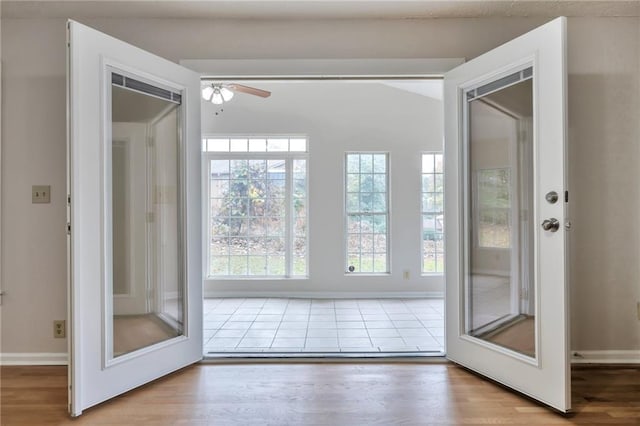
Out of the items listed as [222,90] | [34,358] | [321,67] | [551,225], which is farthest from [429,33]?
[34,358]

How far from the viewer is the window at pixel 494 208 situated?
2314mm

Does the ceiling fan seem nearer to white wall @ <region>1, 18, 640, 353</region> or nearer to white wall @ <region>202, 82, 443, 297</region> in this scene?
white wall @ <region>1, 18, 640, 353</region>

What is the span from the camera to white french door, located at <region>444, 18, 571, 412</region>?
6.26ft

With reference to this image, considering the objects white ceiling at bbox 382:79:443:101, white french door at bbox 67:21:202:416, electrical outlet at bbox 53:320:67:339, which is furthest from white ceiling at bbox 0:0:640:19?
white ceiling at bbox 382:79:443:101

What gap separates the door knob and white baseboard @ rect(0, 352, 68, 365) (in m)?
3.15

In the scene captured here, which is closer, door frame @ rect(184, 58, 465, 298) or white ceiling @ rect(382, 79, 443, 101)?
door frame @ rect(184, 58, 465, 298)

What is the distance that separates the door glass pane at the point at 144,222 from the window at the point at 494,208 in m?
2.01

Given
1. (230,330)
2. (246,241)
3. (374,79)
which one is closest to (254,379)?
(230,330)

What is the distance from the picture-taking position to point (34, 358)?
2.53 meters

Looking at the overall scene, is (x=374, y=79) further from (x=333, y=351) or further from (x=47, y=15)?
(x=47, y=15)

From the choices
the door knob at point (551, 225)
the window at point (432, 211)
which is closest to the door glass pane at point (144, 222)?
the door knob at point (551, 225)

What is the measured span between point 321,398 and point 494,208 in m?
1.58

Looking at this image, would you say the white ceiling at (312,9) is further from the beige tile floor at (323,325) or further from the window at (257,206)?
the window at (257,206)

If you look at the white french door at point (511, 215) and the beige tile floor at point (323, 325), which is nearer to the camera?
the white french door at point (511, 215)
